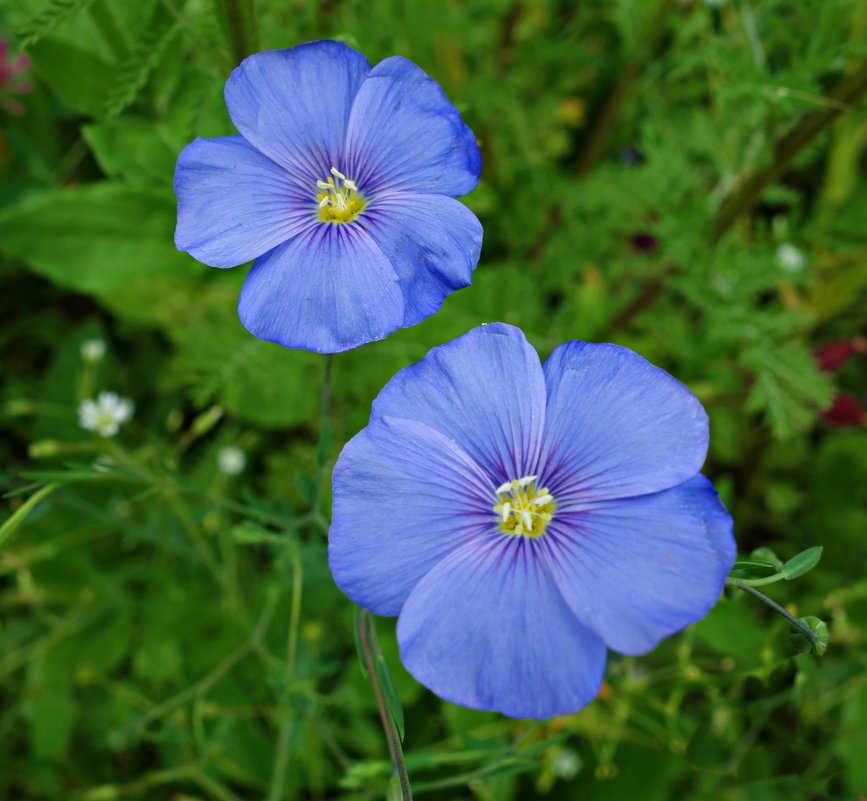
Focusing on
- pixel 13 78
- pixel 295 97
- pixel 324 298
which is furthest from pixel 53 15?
pixel 13 78

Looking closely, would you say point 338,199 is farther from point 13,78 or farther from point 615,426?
point 13,78

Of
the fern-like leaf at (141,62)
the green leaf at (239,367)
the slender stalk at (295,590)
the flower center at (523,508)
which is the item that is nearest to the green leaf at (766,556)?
the flower center at (523,508)

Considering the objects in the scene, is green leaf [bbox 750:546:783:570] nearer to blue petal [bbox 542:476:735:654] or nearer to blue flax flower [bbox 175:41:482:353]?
blue petal [bbox 542:476:735:654]

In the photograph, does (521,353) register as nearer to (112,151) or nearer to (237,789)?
(112,151)

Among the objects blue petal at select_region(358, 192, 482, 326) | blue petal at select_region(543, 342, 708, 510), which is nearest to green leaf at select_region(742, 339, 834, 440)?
blue petal at select_region(543, 342, 708, 510)

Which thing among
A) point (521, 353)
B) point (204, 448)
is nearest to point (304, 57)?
point (521, 353)

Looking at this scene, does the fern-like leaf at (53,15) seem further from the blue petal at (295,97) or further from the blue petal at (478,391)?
the blue petal at (478,391)

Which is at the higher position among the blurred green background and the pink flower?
the pink flower
